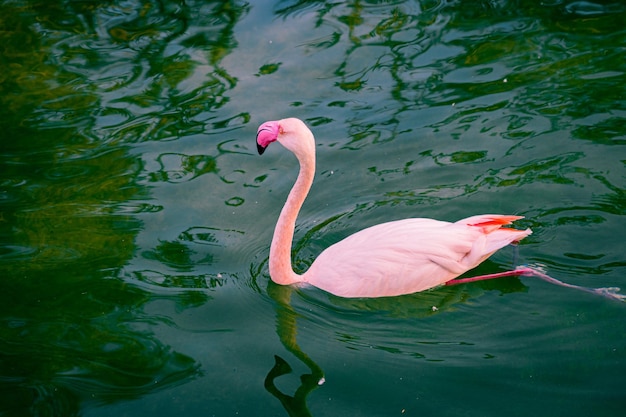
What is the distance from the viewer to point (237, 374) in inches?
180

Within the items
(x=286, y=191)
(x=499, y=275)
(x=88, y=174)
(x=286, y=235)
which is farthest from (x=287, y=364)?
(x=88, y=174)

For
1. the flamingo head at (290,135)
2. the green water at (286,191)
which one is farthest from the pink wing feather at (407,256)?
the flamingo head at (290,135)

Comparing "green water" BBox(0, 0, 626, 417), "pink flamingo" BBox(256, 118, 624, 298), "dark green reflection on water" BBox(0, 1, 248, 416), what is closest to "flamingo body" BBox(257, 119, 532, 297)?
"pink flamingo" BBox(256, 118, 624, 298)

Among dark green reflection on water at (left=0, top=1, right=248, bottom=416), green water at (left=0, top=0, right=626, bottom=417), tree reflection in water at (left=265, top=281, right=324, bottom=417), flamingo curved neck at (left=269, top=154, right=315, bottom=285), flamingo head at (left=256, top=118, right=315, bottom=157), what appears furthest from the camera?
flamingo curved neck at (left=269, top=154, right=315, bottom=285)

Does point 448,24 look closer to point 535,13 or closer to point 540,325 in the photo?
point 535,13

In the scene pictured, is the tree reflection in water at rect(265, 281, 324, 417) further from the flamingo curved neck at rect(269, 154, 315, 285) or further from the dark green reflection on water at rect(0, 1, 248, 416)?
the dark green reflection on water at rect(0, 1, 248, 416)

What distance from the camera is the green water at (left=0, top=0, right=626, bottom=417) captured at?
449cm

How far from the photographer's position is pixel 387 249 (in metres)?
4.94

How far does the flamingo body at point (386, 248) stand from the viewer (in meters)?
4.90

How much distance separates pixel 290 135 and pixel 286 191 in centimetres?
140

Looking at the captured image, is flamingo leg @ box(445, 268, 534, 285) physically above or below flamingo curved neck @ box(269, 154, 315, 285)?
below

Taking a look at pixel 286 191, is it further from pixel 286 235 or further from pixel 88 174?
pixel 88 174

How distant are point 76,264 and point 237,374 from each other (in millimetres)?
1703

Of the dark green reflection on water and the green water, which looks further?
the dark green reflection on water
